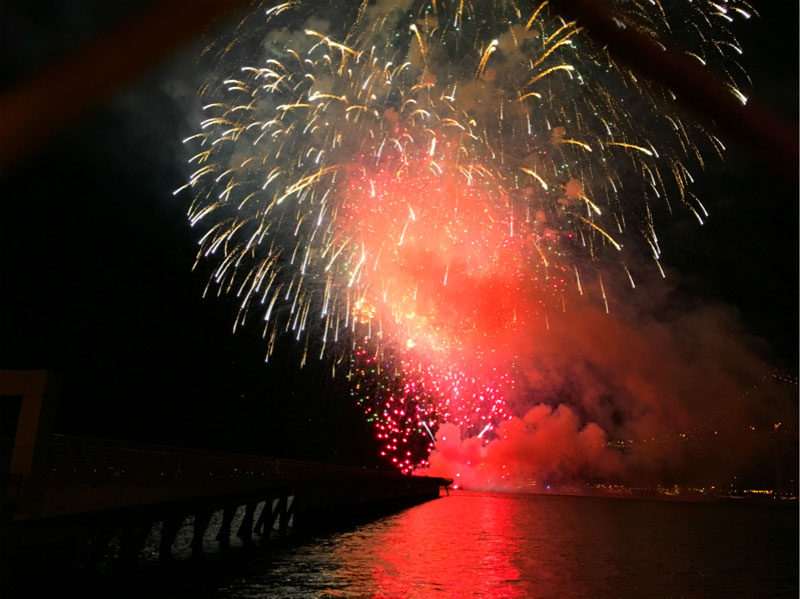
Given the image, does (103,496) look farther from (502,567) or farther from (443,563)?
(502,567)

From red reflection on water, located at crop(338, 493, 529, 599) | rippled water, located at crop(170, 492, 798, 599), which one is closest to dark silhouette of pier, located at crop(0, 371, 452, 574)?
rippled water, located at crop(170, 492, 798, 599)

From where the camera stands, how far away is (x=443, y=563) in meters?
17.2

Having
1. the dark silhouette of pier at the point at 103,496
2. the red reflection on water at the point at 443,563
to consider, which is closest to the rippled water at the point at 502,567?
the red reflection on water at the point at 443,563

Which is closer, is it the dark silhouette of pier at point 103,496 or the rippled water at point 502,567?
the dark silhouette of pier at point 103,496

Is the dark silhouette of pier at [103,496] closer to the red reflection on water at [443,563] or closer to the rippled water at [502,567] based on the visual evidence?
the rippled water at [502,567]

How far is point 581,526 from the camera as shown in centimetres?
3606

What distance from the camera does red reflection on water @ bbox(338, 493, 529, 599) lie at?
43.7 ft

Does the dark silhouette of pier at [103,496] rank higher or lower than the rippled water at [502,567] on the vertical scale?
higher

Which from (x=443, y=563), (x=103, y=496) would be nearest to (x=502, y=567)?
(x=443, y=563)

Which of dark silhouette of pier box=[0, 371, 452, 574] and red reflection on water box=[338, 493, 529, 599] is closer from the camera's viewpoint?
dark silhouette of pier box=[0, 371, 452, 574]

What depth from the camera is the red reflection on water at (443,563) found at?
1333 cm

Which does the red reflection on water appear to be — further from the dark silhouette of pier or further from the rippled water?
the dark silhouette of pier

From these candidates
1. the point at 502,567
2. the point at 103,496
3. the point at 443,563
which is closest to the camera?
the point at 103,496

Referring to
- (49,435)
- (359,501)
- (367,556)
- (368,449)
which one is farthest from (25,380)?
(368,449)
